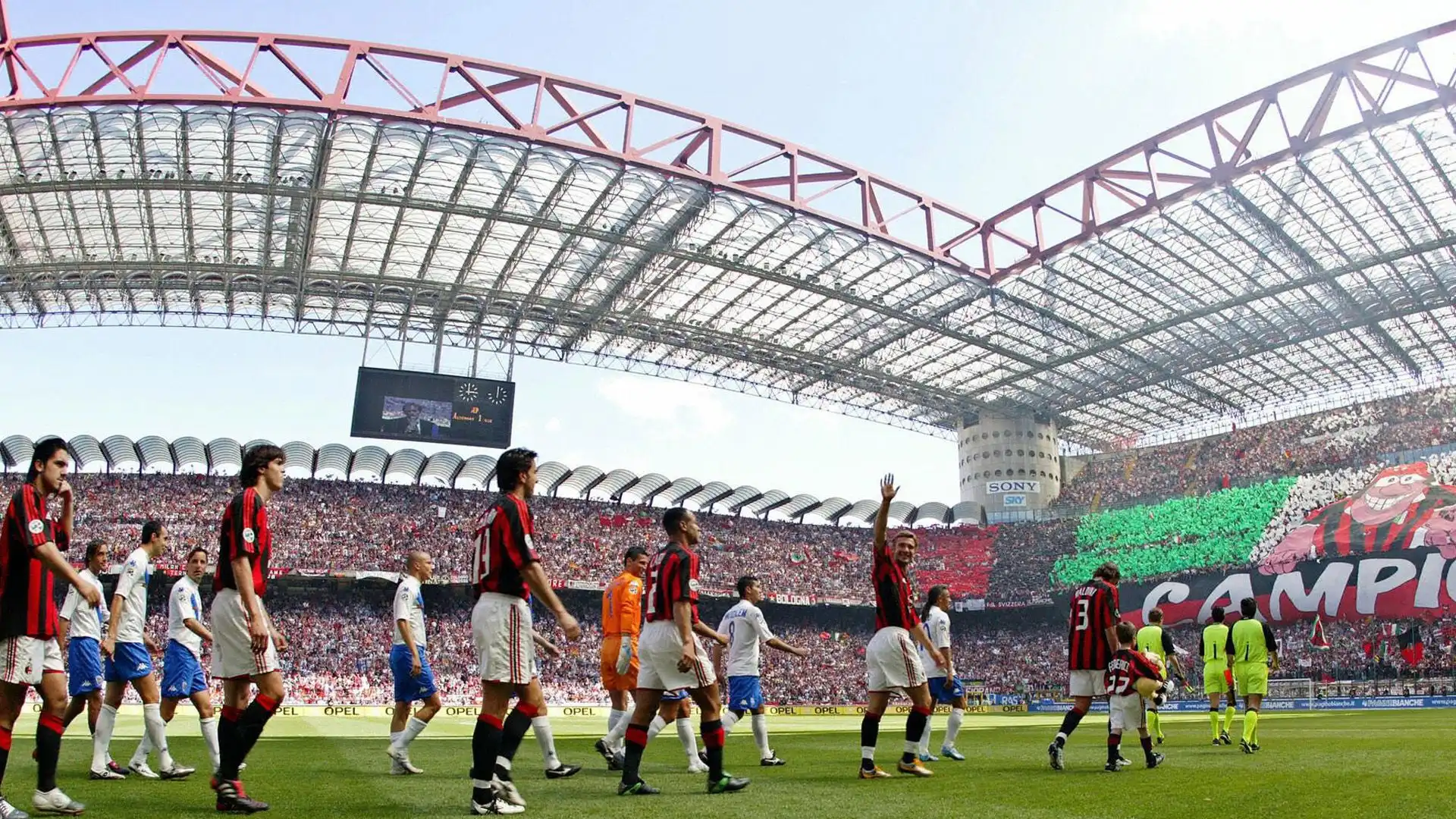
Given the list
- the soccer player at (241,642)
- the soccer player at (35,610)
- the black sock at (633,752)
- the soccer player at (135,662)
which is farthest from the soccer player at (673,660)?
the soccer player at (135,662)

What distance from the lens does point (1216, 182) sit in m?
29.8

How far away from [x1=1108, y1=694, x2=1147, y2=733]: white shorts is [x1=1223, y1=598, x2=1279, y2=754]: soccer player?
3730 mm

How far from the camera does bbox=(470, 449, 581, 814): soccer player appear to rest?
21.1ft

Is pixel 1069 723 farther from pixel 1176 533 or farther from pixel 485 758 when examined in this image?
pixel 1176 533

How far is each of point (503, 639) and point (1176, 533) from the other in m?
46.4

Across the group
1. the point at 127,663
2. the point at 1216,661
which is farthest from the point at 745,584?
the point at 1216,661

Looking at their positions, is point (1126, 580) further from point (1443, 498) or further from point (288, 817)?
point (288, 817)

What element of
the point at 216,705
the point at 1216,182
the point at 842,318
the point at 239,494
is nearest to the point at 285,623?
the point at 216,705

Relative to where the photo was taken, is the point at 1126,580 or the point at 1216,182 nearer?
the point at 1216,182

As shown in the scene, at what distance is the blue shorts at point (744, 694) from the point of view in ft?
38.6

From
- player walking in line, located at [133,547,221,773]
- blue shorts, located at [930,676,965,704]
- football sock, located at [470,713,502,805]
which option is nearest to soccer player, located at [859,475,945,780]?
blue shorts, located at [930,676,965,704]

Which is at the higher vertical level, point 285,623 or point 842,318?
point 842,318

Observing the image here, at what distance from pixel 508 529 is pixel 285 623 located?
4103 centimetres

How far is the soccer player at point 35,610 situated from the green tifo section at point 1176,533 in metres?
44.9
